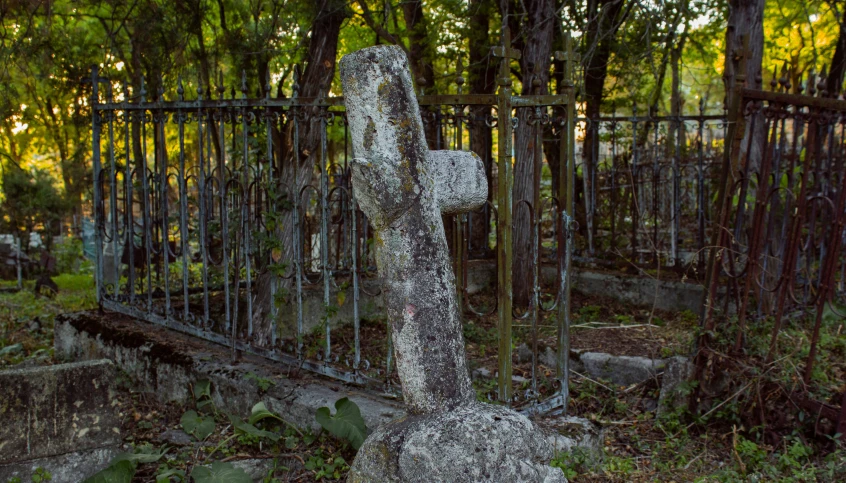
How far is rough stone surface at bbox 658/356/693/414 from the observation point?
4.66 metres

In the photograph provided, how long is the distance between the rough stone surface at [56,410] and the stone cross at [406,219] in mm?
2051

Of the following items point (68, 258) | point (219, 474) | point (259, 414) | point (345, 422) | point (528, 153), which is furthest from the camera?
point (68, 258)

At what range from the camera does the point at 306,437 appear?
4.09m

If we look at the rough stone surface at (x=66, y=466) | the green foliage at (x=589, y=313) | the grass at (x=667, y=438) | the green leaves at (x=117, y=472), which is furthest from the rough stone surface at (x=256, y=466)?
the green foliage at (x=589, y=313)

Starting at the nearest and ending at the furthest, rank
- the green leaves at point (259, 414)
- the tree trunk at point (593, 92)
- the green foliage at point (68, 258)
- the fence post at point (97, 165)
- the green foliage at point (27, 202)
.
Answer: the green leaves at point (259, 414)
the fence post at point (97, 165)
the tree trunk at point (593, 92)
the green foliage at point (27, 202)
the green foliage at point (68, 258)

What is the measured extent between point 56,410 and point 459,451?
2442 millimetres

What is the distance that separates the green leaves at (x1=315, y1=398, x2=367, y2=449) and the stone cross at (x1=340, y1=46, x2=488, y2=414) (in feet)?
4.22

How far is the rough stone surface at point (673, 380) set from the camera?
4660 mm

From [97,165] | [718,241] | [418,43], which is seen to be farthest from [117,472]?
[418,43]

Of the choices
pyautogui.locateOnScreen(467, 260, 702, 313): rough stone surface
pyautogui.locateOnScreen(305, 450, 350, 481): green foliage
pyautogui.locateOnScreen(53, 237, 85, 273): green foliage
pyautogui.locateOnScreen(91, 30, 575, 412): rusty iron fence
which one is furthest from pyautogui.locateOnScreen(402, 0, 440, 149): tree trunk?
pyautogui.locateOnScreen(53, 237, 85, 273): green foliage

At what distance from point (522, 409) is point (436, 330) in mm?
1754

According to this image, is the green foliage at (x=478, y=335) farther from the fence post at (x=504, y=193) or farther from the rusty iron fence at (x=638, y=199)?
the fence post at (x=504, y=193)

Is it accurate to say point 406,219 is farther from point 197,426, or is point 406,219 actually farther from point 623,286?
point 623,286

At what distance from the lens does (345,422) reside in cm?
375
